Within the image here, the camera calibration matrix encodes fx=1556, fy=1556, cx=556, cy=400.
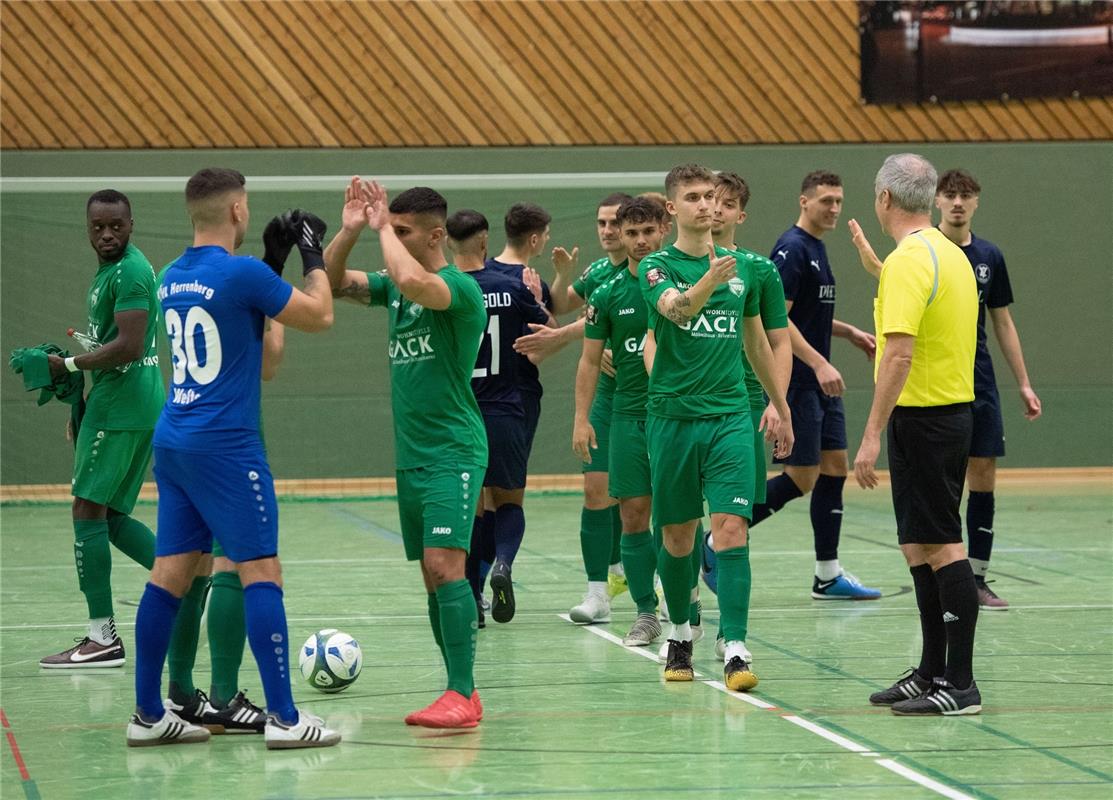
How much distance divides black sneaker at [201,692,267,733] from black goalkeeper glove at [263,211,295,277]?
171cm

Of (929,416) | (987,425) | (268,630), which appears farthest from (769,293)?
(268,630)

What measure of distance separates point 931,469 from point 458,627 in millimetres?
2041

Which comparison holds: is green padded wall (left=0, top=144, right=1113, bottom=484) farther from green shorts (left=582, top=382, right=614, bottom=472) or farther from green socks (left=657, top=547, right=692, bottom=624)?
green socks (left=657, top=547, right=692, bottom=624)

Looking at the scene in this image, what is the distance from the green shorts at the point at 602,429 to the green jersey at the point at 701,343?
1.85 m

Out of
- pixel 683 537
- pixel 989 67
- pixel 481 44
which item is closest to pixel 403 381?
pixel 683 537

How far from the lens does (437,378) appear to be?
20.4ft

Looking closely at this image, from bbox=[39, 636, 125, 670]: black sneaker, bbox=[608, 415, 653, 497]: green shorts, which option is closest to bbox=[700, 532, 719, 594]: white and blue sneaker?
bbox=[608, 415, 653, 497]: green shorts

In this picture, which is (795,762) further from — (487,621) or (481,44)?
(481,44)

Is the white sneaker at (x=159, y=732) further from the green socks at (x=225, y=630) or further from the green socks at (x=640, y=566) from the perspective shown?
the green socks at (x=640, y=566)

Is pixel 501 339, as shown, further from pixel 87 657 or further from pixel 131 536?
pixel 87 657

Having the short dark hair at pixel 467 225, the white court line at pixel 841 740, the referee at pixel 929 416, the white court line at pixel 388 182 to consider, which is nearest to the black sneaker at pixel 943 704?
the referee at pixel 929 416

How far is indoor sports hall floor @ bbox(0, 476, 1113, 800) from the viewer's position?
5352 mm

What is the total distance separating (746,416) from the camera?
704cm

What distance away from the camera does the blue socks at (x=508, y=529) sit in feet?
28.7
